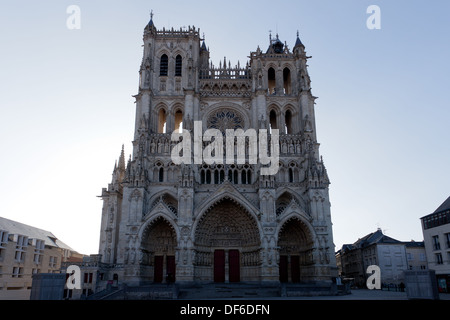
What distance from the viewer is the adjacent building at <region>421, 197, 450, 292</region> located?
31109mm

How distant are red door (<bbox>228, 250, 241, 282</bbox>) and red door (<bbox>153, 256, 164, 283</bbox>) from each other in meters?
6.56

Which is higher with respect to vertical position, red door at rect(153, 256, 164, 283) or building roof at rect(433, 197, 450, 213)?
building roof at rect(433, 197, 450, 213)

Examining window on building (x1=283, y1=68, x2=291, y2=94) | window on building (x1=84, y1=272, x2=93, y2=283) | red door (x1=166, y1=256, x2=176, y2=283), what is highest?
window on building (x1=283, y1=68, x2=291, y2=94)

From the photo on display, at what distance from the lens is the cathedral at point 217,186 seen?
3072 centimetres

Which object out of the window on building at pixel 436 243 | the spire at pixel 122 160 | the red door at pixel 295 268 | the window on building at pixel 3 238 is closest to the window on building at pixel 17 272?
the window on building at pixel 3 238

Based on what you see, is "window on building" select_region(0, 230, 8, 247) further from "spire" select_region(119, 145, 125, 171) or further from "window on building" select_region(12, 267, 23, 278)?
"spire" select_region(119, 145, 125, 171)

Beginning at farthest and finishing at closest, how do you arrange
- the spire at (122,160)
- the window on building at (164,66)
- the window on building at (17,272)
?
the window on building at (17,272), the window on building at (164,66), the spire at (122,160)

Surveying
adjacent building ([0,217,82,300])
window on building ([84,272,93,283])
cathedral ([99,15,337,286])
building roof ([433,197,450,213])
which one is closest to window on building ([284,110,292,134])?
cathedral ([99,15,337,286])

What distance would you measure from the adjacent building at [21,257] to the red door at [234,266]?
21738 millimetres

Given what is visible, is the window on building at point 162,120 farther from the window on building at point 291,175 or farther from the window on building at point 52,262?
the window on building at point 52,262

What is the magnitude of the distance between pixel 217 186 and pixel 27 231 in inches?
1242

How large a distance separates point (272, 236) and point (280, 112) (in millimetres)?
14372
